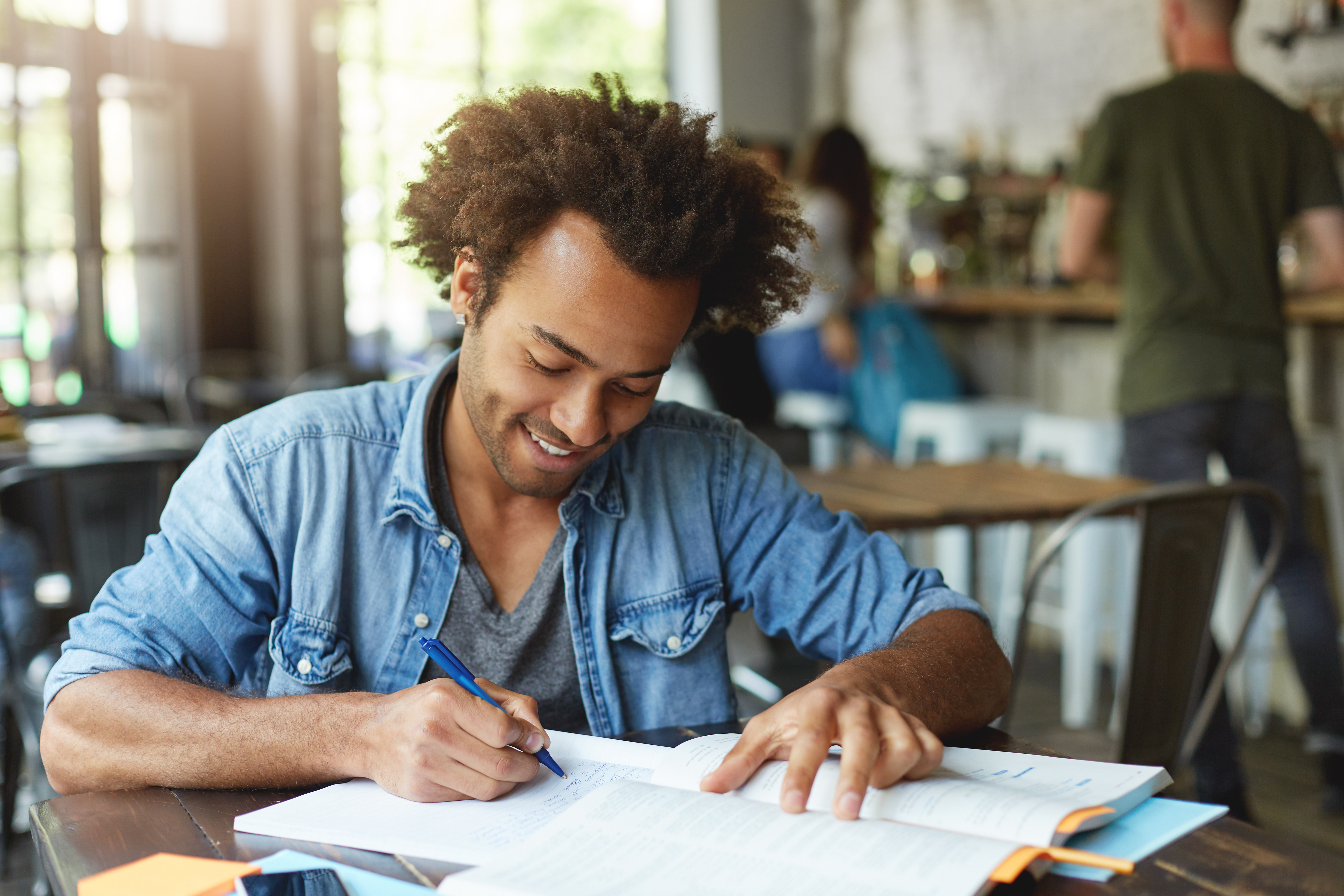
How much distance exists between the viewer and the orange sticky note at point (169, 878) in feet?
2.59

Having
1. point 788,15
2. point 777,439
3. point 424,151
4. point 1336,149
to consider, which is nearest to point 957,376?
point 777,439

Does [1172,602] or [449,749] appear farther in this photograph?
[1172,602]

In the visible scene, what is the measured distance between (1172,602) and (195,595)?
139 cm

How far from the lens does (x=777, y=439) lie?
12.0ft

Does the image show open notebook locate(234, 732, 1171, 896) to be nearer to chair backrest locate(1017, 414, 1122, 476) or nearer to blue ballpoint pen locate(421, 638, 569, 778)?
blue ballpoint pen locate(421, 638, 569, 778)

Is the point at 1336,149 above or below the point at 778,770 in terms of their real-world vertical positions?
above

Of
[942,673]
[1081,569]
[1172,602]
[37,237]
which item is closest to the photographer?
[942,673]

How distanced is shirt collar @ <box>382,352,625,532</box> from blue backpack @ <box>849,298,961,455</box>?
2994mm

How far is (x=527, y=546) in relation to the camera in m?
1.31

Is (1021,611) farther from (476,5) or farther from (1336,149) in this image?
(476,5)

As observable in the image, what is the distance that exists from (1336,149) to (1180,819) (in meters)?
3.07

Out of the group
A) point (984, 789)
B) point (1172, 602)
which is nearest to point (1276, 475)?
point (1172, 602)

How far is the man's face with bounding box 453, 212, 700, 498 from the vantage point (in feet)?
3.74

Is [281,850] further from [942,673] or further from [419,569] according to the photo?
[942,673]
